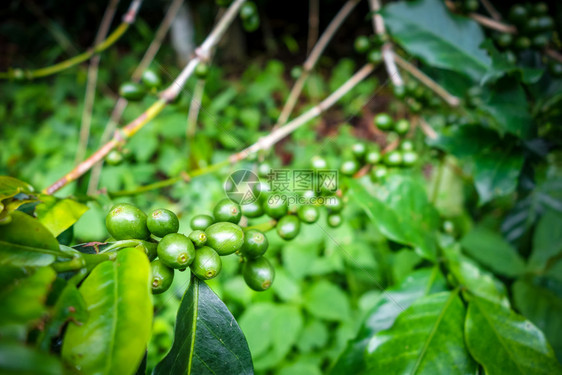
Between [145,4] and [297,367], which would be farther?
[145,4]

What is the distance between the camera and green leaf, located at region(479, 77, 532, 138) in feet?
3.93

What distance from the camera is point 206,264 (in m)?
0.74

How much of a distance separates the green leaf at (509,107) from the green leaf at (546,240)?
0.61 m

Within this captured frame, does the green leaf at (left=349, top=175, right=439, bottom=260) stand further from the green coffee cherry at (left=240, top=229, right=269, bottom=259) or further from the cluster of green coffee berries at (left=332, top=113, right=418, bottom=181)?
the green coffee cherry at (left=240, top=229, right=269, bottom=259)

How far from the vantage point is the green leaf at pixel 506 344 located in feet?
3.00

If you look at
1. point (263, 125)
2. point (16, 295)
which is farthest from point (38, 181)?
point (16, 295)

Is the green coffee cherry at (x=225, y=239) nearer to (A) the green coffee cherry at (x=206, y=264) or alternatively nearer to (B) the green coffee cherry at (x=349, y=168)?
(A) the green coffee cherry at (x=206, y=264)

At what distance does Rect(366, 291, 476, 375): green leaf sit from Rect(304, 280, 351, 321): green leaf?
1.02 meters

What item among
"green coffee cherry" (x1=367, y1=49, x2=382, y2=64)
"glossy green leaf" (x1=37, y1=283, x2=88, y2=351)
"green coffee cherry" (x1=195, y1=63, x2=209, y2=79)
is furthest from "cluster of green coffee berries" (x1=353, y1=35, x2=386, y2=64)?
"glossy green leaf" (x1=37, y1=283, x2=88, y2=351)

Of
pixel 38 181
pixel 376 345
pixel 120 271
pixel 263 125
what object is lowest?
pixel 376 345

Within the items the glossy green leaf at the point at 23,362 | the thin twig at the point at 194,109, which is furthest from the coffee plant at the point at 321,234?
the thin twig at the point at 194,109

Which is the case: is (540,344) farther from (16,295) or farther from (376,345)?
(16,295)

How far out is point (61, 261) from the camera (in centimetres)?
66

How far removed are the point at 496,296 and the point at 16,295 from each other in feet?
4.77
